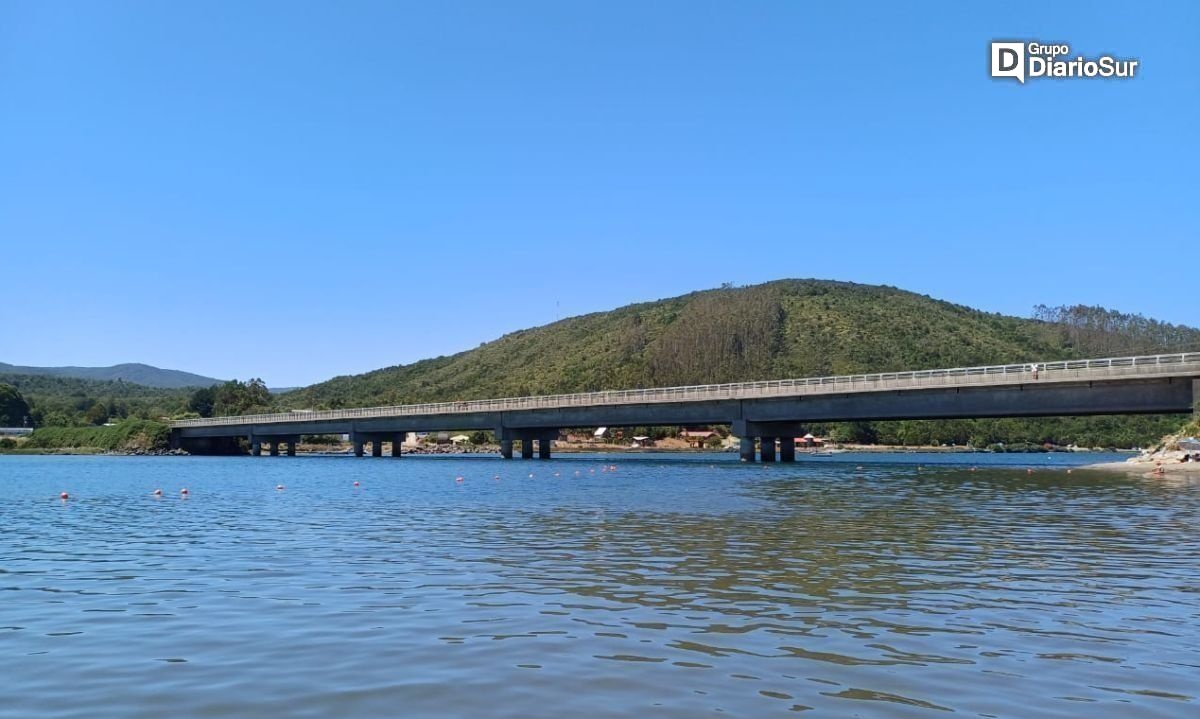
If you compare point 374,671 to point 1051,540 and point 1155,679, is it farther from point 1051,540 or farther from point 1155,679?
point 1051,540

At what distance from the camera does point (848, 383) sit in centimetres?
7819

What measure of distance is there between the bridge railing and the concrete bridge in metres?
0.10

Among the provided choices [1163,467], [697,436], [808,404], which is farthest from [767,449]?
[697,436]

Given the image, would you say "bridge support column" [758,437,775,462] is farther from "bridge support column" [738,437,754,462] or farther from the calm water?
the calm water

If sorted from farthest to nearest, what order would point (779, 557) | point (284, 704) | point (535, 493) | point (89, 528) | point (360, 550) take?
1. point (535, 493)
2. point (89, 528)
3. point (360, 550)
4. point (779, 557)
5. point (284, 704)

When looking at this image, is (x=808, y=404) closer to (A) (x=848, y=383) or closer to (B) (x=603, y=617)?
(A) (x=848, y=383)

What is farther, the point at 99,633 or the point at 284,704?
the point at 99,633

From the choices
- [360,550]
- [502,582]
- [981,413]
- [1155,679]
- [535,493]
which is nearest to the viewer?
[1155,679]

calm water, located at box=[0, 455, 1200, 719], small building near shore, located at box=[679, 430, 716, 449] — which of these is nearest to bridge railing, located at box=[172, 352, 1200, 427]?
calm water, located at box=[0, 455, 1200, 719]

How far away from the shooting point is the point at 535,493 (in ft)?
154

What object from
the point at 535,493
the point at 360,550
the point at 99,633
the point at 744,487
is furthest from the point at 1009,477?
the point at 99,633

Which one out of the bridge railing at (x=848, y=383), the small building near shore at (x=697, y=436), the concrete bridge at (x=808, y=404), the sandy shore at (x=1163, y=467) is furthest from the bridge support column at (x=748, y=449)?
the small building near shore at (x=697, y=436)

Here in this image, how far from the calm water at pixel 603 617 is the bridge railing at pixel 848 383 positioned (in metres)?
34.0

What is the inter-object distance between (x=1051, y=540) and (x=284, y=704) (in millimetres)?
21043
